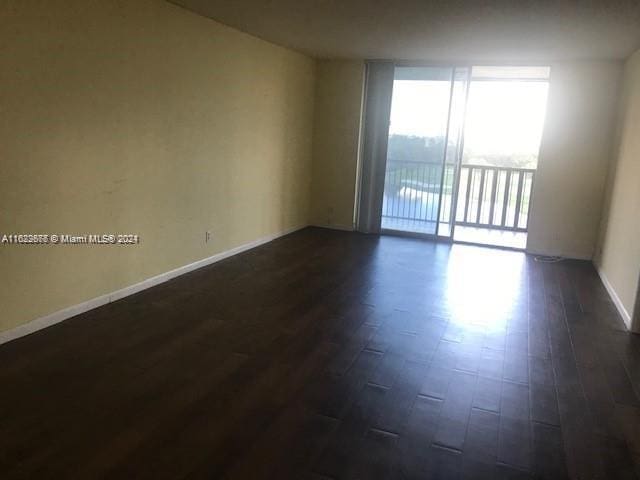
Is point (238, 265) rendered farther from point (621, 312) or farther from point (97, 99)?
point (621, 312)

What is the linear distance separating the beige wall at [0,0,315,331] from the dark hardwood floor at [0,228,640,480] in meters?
0.37

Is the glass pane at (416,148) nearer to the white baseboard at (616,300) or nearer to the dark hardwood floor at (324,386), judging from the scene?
the white baseboard at (616,300)

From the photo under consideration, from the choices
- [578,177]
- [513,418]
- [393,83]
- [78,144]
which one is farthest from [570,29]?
[78,144]

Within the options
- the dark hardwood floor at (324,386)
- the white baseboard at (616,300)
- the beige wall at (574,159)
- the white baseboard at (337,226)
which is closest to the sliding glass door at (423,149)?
the white baseboard at (337,226)

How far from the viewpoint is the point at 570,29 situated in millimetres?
3859

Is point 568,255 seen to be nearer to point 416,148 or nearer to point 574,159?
point 574,159

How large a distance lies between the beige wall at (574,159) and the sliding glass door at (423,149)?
1032mm

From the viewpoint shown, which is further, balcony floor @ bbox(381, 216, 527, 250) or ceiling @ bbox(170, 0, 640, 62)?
balcony floor @ bbox(381, 216, 527, 250)

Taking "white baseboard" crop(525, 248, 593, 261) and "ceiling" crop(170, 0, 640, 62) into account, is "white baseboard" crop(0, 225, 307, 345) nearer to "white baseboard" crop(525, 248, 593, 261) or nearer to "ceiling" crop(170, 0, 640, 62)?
"ceiling" crop(170, 0, 640, 62)

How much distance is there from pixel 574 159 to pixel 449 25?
2.56 m

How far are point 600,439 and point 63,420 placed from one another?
7.85 feet

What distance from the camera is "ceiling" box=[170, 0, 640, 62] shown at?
3359 millimetres

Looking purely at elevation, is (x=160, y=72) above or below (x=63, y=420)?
above

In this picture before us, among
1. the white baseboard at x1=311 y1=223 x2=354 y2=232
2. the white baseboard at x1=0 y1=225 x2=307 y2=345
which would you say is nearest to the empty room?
the white baseboard at x1=0 y1=225 x2=307 y2=345
